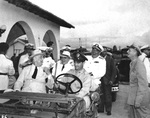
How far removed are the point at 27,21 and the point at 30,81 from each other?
203 inches

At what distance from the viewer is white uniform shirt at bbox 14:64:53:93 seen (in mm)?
4188

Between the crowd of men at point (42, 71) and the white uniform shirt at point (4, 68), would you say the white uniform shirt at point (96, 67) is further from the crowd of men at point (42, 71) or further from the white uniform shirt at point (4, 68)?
the white uniform shirt at point (4, 68)

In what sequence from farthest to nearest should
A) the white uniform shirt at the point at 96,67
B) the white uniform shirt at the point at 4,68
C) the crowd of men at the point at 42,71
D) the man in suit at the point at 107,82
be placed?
1. the man in suit at the point at 107,82
2. the white uniform shirt at the point at 96,67
3. the white uniform shirt at the point at 4,68
4. the crowd of men at the point at 42,71

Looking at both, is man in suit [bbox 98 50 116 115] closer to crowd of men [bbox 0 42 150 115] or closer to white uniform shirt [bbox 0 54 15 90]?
crowd of men [bbox 0 42 150 115]

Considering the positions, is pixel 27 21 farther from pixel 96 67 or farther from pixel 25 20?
pixel 96 67

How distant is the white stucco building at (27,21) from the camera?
712 cm

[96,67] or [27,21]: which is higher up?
[27,21]

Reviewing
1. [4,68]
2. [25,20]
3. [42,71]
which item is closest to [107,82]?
[42,71]

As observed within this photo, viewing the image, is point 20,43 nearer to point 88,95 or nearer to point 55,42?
point 55,42

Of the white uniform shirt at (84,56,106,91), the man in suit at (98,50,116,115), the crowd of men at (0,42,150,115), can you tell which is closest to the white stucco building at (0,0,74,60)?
the crowd of men at (0,42,150,115)

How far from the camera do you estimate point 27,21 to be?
8844 millimetres

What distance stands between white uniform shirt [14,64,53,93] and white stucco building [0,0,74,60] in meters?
3.02

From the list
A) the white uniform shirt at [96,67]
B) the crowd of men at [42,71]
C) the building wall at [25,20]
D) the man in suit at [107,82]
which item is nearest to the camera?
the crowd of men at [42,71]

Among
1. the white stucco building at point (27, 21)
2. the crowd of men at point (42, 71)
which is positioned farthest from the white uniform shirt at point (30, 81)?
the white stucco building at point (27, 21)
